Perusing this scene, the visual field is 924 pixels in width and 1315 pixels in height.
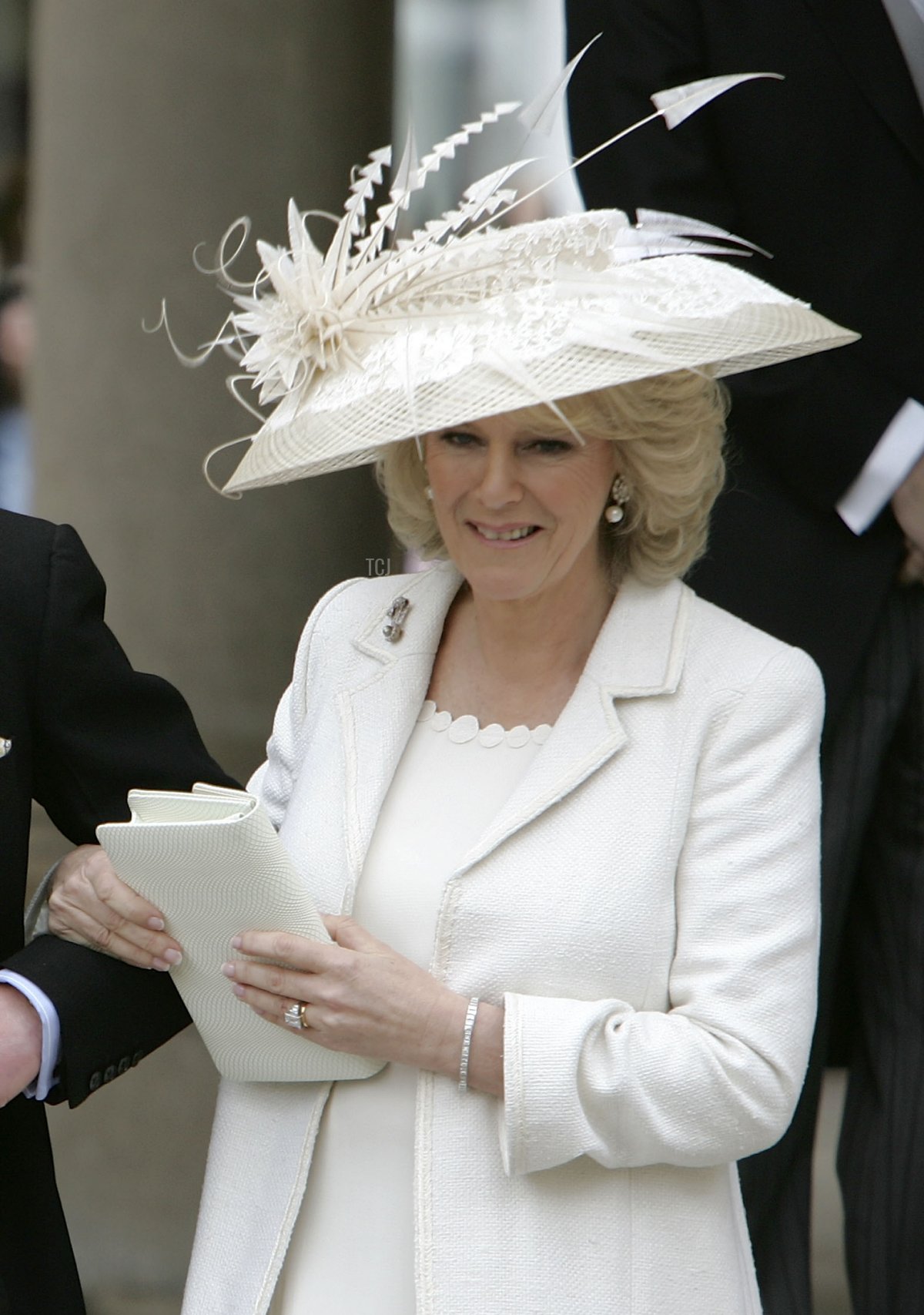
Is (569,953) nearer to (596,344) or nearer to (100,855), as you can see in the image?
(100,855)

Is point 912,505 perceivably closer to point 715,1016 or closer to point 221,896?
point 715,1016

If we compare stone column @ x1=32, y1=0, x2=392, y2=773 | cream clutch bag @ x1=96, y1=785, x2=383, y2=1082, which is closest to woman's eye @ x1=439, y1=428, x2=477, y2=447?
cream clutch bag @ x1=96, y1=785, x2=383, y2=1082

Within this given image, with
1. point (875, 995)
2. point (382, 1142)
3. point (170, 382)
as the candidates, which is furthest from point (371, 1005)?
point (170, 382)

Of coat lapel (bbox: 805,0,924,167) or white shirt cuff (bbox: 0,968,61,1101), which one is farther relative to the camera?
coat lapel (bbox: 805,0,924,167)

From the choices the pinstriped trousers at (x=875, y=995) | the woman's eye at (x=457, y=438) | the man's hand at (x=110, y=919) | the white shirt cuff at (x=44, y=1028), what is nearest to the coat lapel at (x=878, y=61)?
the pinstriped trousers at (x=875, y=995)

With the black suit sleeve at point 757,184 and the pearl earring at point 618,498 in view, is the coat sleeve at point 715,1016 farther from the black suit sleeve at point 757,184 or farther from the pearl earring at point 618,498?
the black suit sleeve at point 757,184

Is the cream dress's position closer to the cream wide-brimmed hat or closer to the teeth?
the teeth

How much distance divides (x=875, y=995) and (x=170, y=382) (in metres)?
2.13

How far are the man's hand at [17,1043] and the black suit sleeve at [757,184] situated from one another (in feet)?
4.61

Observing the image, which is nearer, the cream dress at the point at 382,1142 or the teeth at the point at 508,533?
the cream dress at the point at 382,1142

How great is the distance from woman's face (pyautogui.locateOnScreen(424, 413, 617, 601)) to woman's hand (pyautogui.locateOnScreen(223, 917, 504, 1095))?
1.56ft

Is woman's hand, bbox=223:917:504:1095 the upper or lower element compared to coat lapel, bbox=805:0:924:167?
lower

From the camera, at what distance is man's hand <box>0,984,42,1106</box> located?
1945 mm

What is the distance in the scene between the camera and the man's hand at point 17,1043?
76.6 inches
